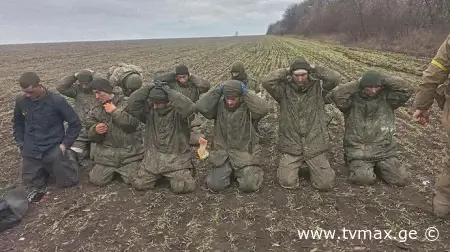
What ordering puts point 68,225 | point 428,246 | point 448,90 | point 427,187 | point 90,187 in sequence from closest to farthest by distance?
point 428,246, point 448,90, point 68,225, point 427,187, point 90,187

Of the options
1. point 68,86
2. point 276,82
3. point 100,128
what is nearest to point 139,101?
point 100,128

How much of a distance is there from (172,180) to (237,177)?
86 cm

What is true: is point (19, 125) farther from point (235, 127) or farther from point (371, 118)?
point (371, 118)

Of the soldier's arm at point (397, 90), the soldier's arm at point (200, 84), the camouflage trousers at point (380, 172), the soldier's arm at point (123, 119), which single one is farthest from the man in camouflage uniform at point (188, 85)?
the soldier's arm at point (397, 90)

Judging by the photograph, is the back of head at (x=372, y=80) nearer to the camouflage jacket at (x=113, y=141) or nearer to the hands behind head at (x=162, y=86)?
the hands behind head at (x=162, y=86)

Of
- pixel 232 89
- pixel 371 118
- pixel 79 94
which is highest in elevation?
pixel 232 89

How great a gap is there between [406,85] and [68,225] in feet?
14.9

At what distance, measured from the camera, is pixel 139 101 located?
5859 mm

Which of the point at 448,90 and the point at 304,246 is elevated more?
the point at 448,90

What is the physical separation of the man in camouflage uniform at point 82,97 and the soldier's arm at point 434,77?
474 cm

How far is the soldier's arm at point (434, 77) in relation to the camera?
4540 mm

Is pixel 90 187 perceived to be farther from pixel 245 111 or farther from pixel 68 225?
pixel 245 111

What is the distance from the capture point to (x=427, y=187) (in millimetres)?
5781

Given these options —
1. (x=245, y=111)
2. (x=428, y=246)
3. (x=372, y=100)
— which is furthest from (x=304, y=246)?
(x=372, y=100)
